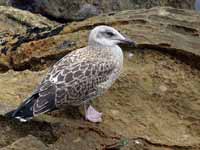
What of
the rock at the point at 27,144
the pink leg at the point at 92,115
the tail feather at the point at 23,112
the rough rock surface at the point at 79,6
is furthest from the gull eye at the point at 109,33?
the rough rock surface at the point at 79,6

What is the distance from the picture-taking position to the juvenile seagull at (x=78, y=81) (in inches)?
360

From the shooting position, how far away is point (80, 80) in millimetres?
9398

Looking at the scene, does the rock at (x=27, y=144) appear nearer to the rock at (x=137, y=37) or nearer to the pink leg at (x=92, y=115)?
the pink leg at (x=92, y=115)

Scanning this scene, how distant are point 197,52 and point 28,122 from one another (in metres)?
2.83

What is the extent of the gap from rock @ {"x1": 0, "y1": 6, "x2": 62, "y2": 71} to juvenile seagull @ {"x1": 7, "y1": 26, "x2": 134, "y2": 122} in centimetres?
212

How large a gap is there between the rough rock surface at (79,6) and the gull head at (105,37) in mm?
9176

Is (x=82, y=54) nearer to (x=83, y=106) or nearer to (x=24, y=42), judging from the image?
(x=83, y=106)

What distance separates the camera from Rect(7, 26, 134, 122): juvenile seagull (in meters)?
9.15

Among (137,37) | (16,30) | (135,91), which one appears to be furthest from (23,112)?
(16,30)

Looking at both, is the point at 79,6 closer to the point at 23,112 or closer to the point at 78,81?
the point at 78,81

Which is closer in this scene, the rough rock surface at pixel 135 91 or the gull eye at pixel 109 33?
the rough rock surface at pixel 135 91

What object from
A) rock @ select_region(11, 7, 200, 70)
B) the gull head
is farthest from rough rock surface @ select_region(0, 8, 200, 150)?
the gull head

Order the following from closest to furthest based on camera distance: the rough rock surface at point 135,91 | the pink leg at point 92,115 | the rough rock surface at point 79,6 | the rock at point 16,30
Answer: the rough rock surface at point 135,91 < the pink leg at point 92,115 < the rock at point 16,30 < the rough rock surface at point 79,6

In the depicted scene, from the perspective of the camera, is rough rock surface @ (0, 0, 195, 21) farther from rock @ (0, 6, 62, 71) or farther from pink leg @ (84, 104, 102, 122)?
pink leg @ (84, 104, 102, 122)
